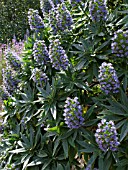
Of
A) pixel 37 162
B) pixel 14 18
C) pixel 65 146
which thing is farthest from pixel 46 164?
pixel 14 18

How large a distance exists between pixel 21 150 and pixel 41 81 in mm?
698

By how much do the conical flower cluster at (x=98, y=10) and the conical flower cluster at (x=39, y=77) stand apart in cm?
68

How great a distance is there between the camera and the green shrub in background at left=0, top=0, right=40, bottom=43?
32.9ft

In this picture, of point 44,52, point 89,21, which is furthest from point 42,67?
point 89,21

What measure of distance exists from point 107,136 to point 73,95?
2.11 feet

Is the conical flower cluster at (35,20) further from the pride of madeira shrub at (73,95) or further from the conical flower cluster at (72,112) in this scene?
the conical flower cluster at (72,112)

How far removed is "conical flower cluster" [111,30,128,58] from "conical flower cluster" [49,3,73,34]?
1.95 ft

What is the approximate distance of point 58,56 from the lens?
2.89 m

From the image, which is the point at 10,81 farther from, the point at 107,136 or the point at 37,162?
the point at 107,136

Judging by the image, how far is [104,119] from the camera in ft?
8.21

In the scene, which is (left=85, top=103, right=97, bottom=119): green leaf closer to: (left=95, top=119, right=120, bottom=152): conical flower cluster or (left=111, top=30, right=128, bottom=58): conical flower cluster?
(left=95, top=119, right=120, bottom=152): conical flower cluster

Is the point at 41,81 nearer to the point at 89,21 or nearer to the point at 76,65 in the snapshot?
the point at 76,65

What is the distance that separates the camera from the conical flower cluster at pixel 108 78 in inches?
101

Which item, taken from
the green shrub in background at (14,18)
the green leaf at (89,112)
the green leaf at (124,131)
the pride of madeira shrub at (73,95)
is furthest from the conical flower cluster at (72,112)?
the green shrub in background at (14,18)
